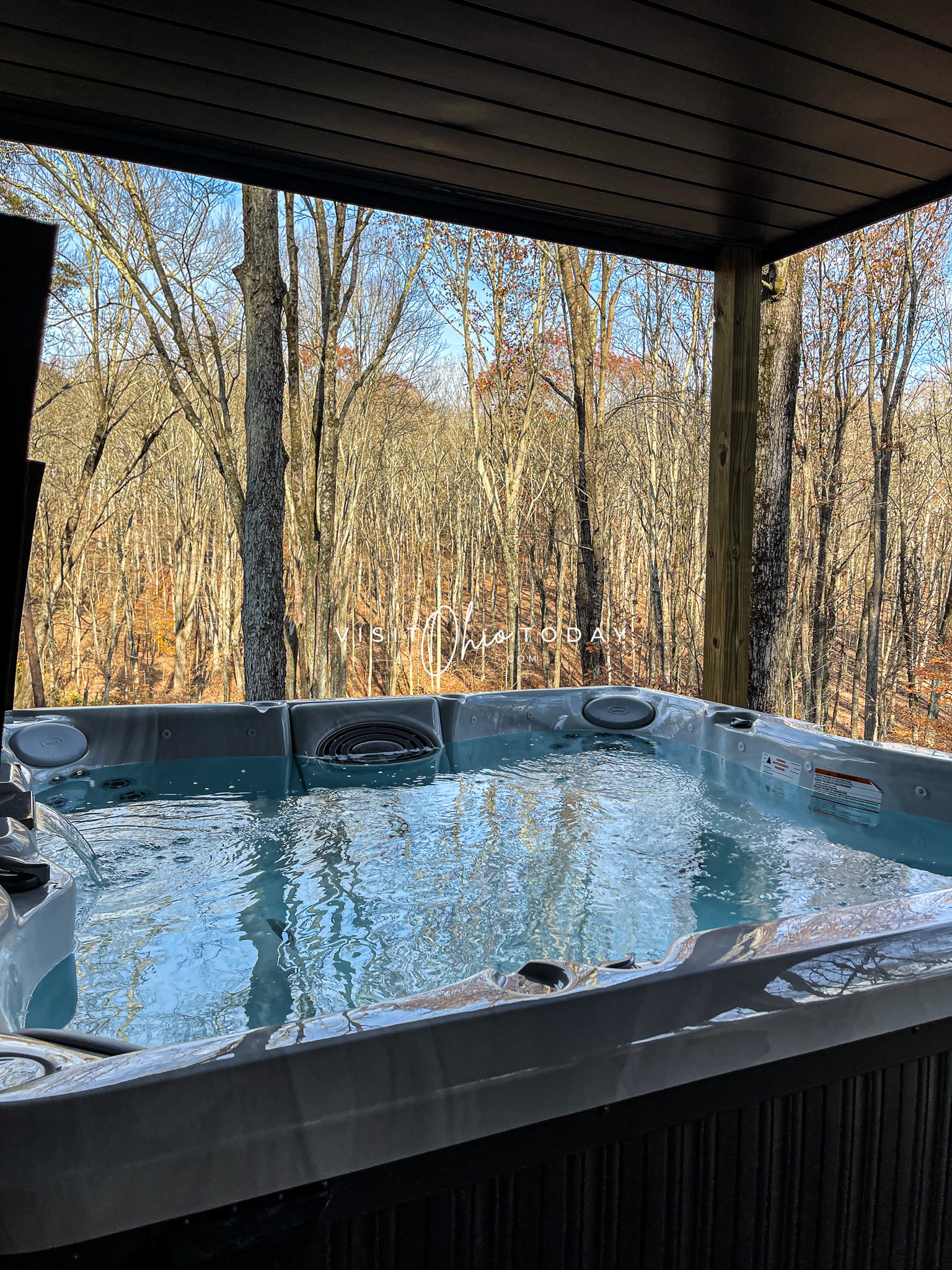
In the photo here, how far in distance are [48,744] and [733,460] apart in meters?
2.09

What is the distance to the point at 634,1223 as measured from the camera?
69 cm

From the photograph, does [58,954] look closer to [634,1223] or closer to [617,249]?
[634,1223]

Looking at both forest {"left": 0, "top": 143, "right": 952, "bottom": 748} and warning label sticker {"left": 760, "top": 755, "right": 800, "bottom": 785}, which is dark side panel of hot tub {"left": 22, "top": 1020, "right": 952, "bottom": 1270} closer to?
warning label sticker {"left": 760, "top": 755, "right": 800, "bottom": 785}

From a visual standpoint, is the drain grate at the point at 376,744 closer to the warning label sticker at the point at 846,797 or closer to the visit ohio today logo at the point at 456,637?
the warning label sticker at the point at 846,797

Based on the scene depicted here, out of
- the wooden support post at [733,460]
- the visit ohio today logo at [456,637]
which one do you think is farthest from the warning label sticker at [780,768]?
the visit ohio today logo at [456,637]

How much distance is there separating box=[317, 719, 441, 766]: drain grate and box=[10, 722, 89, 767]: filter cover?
0.65 meters

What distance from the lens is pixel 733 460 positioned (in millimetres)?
2609

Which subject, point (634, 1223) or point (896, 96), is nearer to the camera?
point (634, 1223)

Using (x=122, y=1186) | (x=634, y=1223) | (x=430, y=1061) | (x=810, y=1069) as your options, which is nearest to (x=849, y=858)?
(x=810, y=1069)

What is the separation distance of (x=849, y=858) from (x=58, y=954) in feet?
5.09

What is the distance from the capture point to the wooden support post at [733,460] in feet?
8.55

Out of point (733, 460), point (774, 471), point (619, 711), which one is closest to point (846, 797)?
point (619, 711)

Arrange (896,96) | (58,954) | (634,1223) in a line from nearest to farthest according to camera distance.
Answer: (634,1223)
(58,954)
(896,96)

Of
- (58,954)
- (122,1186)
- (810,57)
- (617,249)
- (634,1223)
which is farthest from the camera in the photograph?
(617,249)
